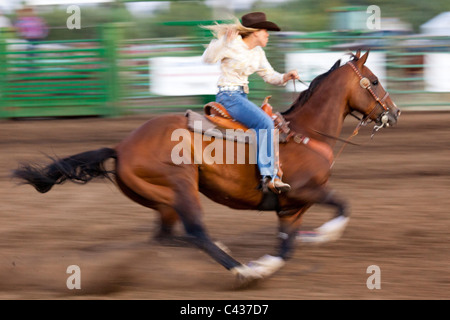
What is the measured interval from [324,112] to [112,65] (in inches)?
266

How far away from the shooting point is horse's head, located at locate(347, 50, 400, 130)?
4.93 m

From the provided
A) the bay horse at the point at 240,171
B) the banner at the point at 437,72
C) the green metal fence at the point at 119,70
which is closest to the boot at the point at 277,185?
the bay horse at the point at 240,171

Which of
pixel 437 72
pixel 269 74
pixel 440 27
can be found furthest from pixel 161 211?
pixel 440 27

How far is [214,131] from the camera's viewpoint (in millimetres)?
4547

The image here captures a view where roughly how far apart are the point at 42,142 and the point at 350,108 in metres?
5.71

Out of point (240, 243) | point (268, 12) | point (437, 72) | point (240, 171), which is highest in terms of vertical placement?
point (268, 12)

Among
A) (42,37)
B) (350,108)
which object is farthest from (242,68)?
(42,37)

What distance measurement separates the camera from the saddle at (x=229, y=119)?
15.2 ft

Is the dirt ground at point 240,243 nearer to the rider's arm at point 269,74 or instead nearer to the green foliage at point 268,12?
the rider's arm at point 269,74

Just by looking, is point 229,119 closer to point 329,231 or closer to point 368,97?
point 368,97

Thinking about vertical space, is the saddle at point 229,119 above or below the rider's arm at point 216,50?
below

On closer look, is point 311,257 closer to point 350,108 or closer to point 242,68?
point 350,108

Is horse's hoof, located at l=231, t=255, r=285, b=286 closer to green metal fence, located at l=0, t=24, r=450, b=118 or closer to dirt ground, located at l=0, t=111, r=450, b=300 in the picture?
dirt ground, located at l=0, t=111, r=450, b=300

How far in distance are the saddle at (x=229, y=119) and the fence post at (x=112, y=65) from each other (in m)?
6.56
